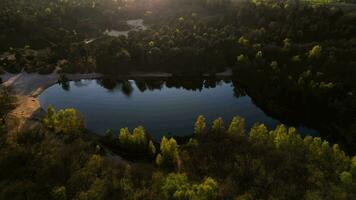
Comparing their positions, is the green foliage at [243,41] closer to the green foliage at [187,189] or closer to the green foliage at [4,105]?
the green foliage at [187,189]

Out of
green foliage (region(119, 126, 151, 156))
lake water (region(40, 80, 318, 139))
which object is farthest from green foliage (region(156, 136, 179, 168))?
lake water (region(40, 80, 318, 139))

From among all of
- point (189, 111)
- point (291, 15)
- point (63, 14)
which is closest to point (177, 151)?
point (189, 111)

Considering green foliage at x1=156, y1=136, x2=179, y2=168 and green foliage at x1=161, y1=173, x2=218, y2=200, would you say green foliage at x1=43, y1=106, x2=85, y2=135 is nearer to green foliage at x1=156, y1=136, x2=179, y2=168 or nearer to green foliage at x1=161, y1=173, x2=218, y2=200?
green foliage at x1=156, y1=136, x2=179, y2=168

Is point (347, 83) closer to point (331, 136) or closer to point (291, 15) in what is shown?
point (331, 136)

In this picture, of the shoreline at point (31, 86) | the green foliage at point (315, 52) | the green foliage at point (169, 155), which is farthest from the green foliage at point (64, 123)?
the green foliage at point (315, 52)

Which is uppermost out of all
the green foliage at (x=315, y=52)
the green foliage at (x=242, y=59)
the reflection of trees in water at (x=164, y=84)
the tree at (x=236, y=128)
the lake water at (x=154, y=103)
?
the green foliage at (x=315, y=52)

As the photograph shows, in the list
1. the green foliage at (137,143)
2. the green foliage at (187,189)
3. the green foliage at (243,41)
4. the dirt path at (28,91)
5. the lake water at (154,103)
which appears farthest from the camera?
the green foliage at (243,41)
